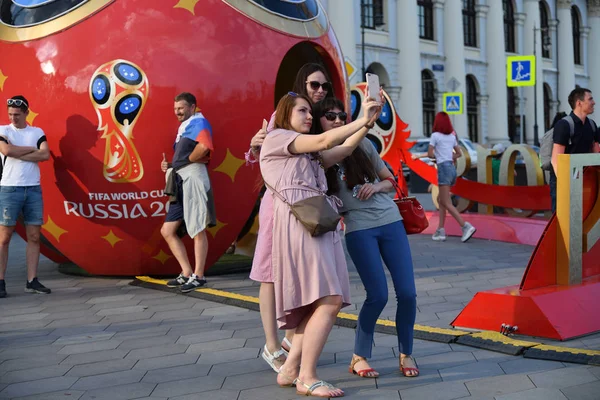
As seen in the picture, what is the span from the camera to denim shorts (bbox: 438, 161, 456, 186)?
10.8 meters

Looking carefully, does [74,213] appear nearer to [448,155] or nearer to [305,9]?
[305,9]

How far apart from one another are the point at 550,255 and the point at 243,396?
2.55 meters

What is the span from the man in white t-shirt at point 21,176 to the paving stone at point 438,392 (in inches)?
170

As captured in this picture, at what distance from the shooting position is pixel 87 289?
7836mm

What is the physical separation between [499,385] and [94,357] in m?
2.51

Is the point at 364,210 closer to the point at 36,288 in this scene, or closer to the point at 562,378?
the point at 562,378

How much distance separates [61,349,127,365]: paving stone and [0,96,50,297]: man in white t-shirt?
8.17 feet

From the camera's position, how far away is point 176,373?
15.9 feet

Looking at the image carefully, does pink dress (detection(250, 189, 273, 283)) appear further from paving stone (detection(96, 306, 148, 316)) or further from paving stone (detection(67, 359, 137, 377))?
paving stone (detection(96, 306, 148, 316))

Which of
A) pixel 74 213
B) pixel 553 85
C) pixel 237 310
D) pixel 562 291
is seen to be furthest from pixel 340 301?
pixel 553 85

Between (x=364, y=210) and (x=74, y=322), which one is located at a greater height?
(x=364, y=210)

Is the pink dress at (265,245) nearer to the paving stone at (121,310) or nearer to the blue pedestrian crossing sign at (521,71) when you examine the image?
the paving stone at (121,310)

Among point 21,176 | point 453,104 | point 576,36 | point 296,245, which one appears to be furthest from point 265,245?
point 576,36

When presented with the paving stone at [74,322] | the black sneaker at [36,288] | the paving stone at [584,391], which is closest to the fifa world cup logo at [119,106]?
the black sneaker at [36,288]
